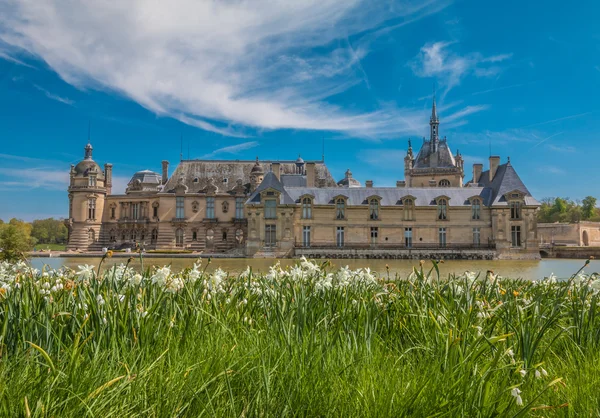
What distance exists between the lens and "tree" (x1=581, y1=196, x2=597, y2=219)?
270 feet

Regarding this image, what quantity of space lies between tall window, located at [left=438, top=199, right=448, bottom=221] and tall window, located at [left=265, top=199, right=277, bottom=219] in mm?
14440

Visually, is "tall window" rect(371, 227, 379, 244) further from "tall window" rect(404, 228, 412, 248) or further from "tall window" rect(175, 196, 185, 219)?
"tall window" rect(175, 196, 185, 219)

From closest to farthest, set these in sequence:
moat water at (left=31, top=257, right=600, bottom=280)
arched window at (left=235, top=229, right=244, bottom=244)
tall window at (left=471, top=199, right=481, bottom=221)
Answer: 1. moat water at (left=31, top=257, right=600, bottom=280)
2. tall window at (left=471, top=199, right=481, bottom=221)
3. arched window at (left=235, top=229, right=244, bottom=244)

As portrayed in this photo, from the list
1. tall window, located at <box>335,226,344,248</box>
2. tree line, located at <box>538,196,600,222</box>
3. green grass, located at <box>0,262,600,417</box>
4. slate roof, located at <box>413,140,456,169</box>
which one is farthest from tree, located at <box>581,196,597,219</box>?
green grass, located at <box>0,262,600,417</box>

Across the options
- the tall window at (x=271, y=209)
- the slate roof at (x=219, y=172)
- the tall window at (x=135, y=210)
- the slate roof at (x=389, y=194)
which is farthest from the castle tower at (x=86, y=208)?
the slate roof at (x=389, y=194)

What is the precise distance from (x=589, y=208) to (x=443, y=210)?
Result: 57668mm

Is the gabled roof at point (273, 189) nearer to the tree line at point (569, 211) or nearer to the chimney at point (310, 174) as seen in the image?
the chimney at point (310, 174)

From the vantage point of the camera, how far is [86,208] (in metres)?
48.8

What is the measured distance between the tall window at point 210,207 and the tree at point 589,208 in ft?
227

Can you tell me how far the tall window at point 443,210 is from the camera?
40500 mm

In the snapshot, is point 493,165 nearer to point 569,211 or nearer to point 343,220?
point 343,220

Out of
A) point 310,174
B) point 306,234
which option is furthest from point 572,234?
point 306,234

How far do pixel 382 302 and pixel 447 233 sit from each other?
37.4 meters

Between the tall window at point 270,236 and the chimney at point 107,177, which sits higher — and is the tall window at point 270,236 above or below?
below
